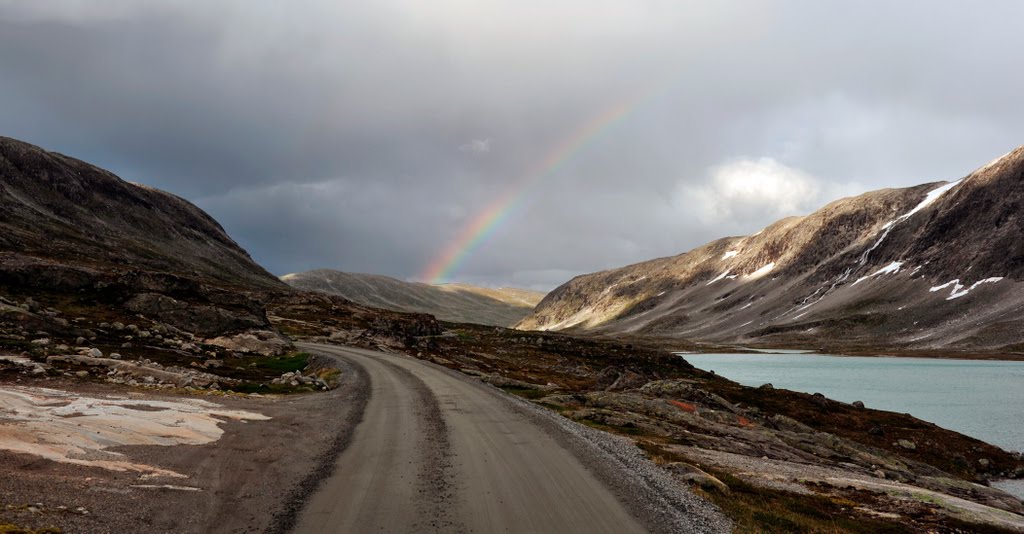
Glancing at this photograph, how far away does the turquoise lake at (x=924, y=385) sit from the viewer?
197 feet

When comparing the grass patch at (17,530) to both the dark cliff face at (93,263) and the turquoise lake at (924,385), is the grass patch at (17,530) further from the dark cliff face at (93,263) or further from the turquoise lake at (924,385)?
the turquoise lake at (924,385)

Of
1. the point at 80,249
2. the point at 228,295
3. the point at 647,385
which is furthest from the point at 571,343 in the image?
the point at 80,249

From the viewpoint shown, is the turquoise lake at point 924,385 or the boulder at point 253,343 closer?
the boulder at point 253,343

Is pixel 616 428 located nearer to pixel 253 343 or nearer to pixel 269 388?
pixel 269 388

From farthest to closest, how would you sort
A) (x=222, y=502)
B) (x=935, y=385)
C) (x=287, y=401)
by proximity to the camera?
(x=935, y=385), (x=287, y=401), (x=222, y=502)

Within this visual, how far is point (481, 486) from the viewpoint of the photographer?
15.7 m

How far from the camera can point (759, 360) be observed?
166 meters

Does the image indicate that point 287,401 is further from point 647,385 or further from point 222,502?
point 647,385

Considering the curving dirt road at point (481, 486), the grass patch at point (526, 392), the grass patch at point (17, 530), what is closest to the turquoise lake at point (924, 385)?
the grass patch at point (526, 392)

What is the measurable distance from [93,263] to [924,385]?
166416 mm

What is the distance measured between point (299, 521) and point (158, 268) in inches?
6489

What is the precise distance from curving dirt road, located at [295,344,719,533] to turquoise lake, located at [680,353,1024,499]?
3984cm

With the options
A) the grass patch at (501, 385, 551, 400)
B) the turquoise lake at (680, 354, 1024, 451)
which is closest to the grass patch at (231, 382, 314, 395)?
the grass patch at (501, 385, 551, 400)

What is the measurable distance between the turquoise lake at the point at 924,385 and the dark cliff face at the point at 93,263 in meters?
76.4
